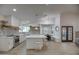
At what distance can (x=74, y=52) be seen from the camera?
2611 millimetres

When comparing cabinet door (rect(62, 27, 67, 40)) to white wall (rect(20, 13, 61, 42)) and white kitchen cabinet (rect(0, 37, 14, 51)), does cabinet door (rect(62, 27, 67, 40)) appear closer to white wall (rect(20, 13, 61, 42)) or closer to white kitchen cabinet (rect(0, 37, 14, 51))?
white wall (rect(20, 13, 61, 42))

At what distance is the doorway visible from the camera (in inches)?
112

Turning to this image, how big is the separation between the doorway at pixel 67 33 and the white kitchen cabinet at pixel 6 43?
139 cm

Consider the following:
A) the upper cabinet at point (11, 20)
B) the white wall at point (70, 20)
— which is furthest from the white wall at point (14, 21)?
the white wall at point (70, 20)

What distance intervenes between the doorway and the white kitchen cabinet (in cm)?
139

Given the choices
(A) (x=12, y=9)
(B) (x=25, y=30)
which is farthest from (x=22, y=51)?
(A) (x=12, y=9)

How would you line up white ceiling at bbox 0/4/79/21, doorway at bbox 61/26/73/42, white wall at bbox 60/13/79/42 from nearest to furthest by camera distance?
1. white ceiling at bbox 0/4/79/21
2. white wall at bbox 60/13/79/42
3. doorway at bbox 61/26/73/42

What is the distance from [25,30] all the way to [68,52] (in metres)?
1.23

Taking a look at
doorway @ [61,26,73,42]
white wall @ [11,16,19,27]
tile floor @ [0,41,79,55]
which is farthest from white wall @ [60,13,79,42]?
white wall @ [11,16,19,27]

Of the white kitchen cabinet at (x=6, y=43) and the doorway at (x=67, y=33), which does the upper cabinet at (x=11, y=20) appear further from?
the doorway at (x=67, y=33)

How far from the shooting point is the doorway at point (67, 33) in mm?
2847
